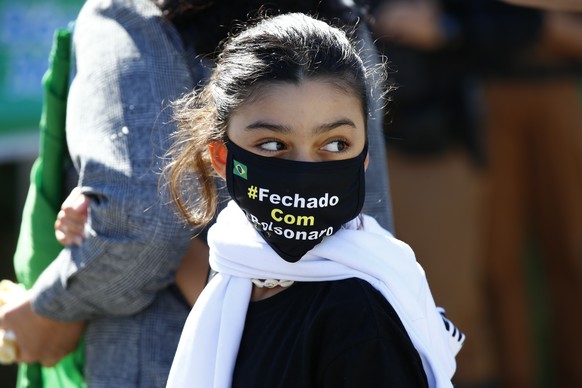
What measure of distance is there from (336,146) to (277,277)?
0.25m

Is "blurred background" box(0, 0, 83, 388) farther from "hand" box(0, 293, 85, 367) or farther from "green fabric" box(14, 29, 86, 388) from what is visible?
"hand" box(0, 293, 85, 367)

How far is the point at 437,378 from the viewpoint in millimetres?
1763

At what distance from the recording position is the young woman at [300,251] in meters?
1.74

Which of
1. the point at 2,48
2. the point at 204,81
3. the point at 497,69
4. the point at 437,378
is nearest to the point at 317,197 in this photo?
the point at 437,378

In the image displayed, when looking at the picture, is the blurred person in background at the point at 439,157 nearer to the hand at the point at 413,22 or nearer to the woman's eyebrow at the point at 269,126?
the hand at the point at 413,22

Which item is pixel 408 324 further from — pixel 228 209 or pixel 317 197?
pixel 228 209

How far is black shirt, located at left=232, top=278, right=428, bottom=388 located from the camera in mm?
1690

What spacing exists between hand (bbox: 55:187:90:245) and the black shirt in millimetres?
529

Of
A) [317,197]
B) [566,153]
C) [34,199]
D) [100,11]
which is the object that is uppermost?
[100,11]

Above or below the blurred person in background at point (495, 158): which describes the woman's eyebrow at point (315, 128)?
above

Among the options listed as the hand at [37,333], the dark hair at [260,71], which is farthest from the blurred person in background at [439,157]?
the dark hair at [260,71]

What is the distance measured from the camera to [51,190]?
2.48 m

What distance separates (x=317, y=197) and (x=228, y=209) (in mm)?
261

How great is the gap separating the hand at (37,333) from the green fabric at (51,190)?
7 cm
